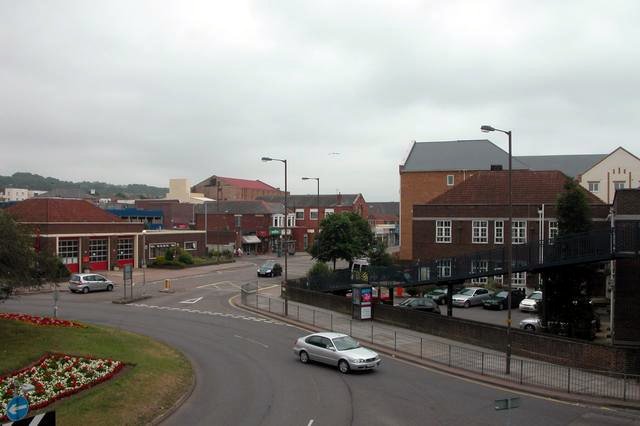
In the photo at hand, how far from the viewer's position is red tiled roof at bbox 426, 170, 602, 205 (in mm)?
53438

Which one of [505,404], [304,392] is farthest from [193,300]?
[505,404]

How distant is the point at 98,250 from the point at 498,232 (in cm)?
3978

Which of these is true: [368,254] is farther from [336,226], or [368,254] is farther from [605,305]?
[605,305]

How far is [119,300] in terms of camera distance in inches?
1598

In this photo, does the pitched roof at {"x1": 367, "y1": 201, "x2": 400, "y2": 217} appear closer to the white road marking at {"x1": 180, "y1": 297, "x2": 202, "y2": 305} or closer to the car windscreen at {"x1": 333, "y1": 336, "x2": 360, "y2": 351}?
the white road marking at {"x1": 180, "y1": 297, "x2": 202, "y2": 305}

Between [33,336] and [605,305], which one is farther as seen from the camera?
[605,305]

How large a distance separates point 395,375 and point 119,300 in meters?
25.1

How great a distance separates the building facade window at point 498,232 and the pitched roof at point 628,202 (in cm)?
2438

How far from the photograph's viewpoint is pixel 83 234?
58375mm

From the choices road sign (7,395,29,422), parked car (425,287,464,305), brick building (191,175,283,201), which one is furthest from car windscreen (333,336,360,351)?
brick building (191,175,283,201)

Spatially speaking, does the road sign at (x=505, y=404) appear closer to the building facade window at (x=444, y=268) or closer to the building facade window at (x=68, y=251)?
the building facade window at (x=444, y=268)

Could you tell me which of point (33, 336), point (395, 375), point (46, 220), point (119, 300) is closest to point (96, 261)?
point (46, 220)

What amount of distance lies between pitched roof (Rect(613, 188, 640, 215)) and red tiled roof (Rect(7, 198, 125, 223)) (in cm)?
4748

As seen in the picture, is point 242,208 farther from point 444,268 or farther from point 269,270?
point 444,268
